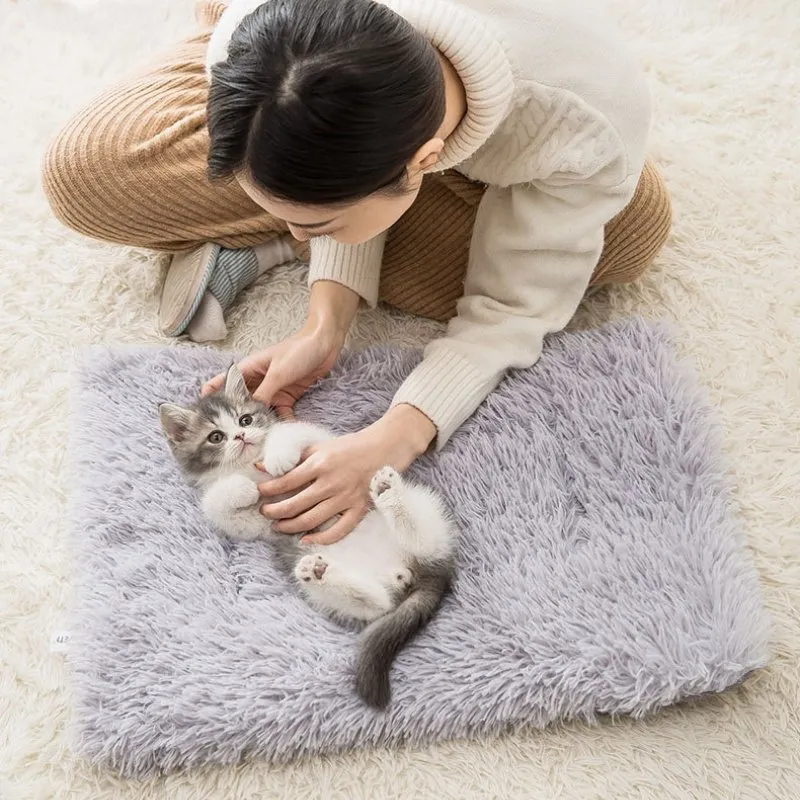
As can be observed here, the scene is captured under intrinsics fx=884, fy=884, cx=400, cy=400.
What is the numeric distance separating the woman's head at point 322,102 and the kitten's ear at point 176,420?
15.1 inches

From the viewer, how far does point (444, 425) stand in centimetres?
124

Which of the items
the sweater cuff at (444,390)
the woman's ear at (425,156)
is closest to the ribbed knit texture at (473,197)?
the sweater cuff at (444,390)

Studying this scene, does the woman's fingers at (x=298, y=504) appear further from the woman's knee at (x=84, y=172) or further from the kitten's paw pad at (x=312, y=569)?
the woman's knee at (x=84, y=172)

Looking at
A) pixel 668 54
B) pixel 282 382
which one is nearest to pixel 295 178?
pixel 282 382

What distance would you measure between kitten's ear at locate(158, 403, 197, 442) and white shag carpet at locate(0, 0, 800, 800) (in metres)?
0.23

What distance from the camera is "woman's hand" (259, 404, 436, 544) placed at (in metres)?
1.13

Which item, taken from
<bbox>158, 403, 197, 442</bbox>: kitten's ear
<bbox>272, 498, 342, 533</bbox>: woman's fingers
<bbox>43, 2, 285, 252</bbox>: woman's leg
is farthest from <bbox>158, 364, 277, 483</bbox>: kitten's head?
<bbox>43, 2, 285, 252</bbox>: woman's leg

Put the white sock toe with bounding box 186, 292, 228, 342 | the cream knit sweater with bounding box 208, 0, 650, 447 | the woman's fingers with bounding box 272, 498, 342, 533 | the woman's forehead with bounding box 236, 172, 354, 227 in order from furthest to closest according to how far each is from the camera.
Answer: the white sock toe with bounding box 186, 292, 228, 342, the woman's fingers with bounding box 272, 498, 342, 533, the cream knit sweater with bounding box 208, 0, 650, 447, the woman's forehead with bounding box 236, 172, 354, 227

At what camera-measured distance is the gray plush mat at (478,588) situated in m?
1.07

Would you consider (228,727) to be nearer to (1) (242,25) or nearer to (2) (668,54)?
(1) (242,25)

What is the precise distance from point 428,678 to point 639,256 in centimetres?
74

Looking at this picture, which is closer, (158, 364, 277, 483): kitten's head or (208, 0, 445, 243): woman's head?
(208, 0, 445, 243): woman's head

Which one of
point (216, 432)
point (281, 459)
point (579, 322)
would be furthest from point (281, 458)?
point (579, 322)

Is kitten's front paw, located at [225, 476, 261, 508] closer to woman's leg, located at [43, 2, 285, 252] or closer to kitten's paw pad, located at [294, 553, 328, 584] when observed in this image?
kitten's paw pad, located at [294, 553, 328, 584]
